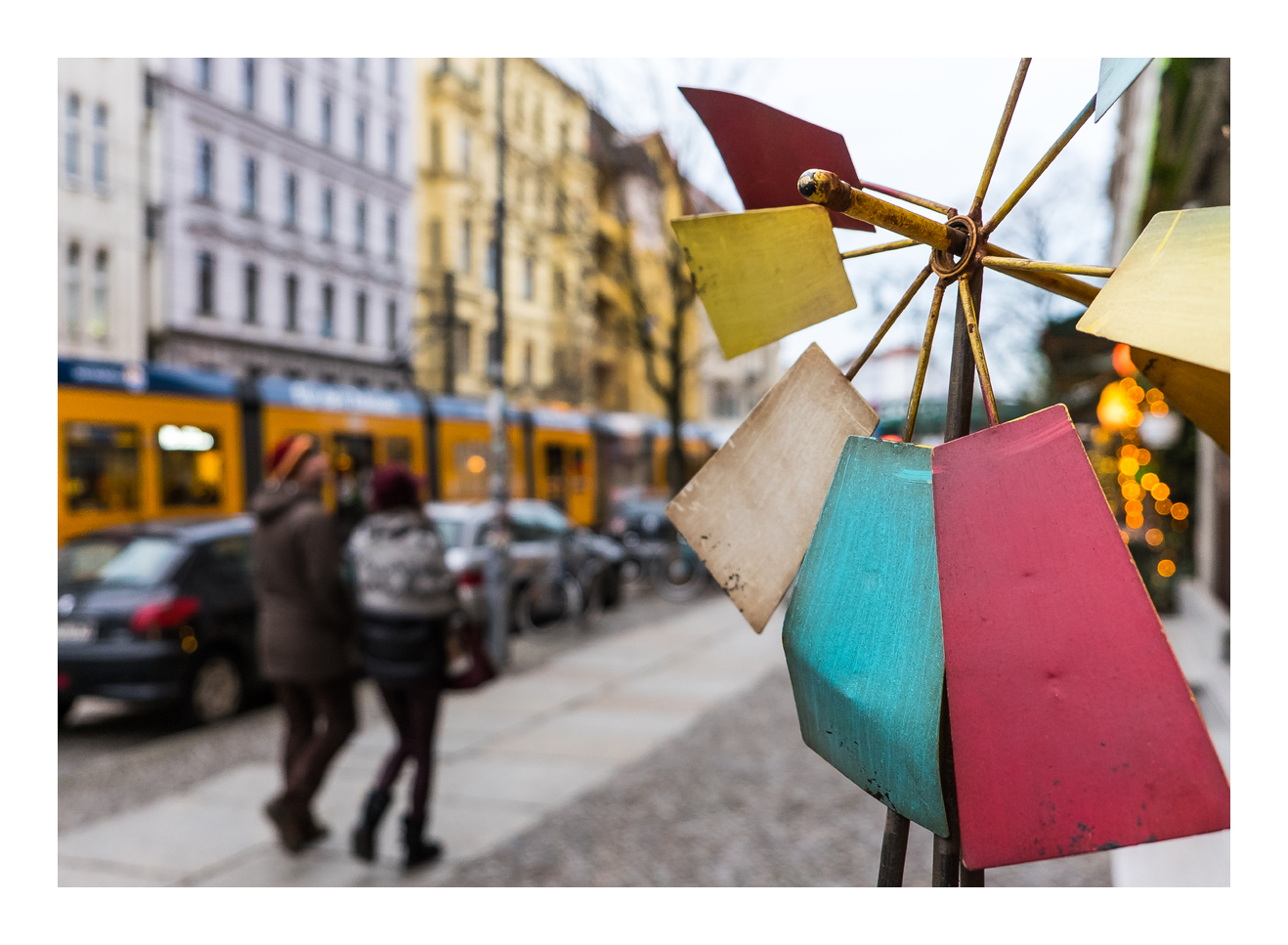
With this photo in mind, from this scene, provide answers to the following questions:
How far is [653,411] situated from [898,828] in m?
31.9

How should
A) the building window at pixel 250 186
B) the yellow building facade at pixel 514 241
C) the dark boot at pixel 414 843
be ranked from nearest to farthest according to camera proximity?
the dark boot at pixel 414 843 < the yellow building facade at pixel 514 241 < the building window at pixel 250 186

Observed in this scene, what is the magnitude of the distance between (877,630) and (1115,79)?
0.52 metres

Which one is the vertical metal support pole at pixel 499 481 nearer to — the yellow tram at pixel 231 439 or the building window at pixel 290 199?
the yellow tram at pixel 231 439

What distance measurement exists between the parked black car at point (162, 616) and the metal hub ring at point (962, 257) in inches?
269

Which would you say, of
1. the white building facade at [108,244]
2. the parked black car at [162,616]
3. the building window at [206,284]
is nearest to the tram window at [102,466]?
the parked black car at [162,616]

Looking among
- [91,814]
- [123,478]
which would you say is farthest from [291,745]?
[123,478]

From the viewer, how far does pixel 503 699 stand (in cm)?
771

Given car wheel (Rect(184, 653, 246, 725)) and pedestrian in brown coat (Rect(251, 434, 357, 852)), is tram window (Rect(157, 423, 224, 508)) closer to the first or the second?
car wheel (Rect(184, 653, 246, 725))

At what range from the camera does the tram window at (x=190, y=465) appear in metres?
11.9

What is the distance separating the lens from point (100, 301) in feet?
61.1

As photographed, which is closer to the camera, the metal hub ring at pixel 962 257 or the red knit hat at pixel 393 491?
the metal hub ring at pixel 962 257

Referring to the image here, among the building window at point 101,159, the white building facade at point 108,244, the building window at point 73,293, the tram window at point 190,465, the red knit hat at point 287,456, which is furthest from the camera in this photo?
the building window at point 73,293

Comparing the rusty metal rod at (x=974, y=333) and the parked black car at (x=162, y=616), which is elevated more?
the rusty metal rod at (x=974, y=333)
